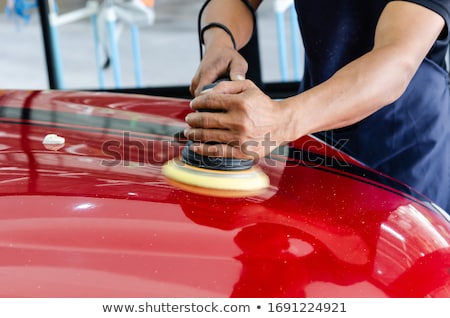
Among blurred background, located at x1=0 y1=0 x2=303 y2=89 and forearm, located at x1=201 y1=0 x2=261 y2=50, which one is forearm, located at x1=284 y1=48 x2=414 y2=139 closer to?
forearm, located at x1=201 y1=0 x2=261 y2=50

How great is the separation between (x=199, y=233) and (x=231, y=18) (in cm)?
71

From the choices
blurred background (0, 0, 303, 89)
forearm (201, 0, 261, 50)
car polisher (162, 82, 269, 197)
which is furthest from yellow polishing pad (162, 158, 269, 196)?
blurred background (0, 0, 303, 89)

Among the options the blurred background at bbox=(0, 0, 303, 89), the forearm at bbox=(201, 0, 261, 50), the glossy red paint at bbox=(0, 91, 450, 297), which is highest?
the forearm at bbox=(201, 0, 261, 50)

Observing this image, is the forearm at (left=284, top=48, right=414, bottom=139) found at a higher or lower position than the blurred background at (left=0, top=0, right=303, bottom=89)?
higher

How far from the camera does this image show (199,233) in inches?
29.4

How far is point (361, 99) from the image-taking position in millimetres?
953

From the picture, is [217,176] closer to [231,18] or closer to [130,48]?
[231,18]

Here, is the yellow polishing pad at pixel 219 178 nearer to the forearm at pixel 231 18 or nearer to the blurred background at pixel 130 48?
the forearm at pixel 231 18

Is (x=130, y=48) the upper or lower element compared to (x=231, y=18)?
lower

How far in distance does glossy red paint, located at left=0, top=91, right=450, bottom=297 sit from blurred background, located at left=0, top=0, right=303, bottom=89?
3196 millimetres

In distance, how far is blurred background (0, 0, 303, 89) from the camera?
418cm

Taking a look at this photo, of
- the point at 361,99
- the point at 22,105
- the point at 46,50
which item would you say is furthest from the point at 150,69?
the point at 361,99

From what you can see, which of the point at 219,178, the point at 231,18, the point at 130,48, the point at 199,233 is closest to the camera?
the point at 199,233

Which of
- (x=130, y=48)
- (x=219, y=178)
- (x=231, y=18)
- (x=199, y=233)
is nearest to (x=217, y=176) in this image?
(x=219, y=178)
